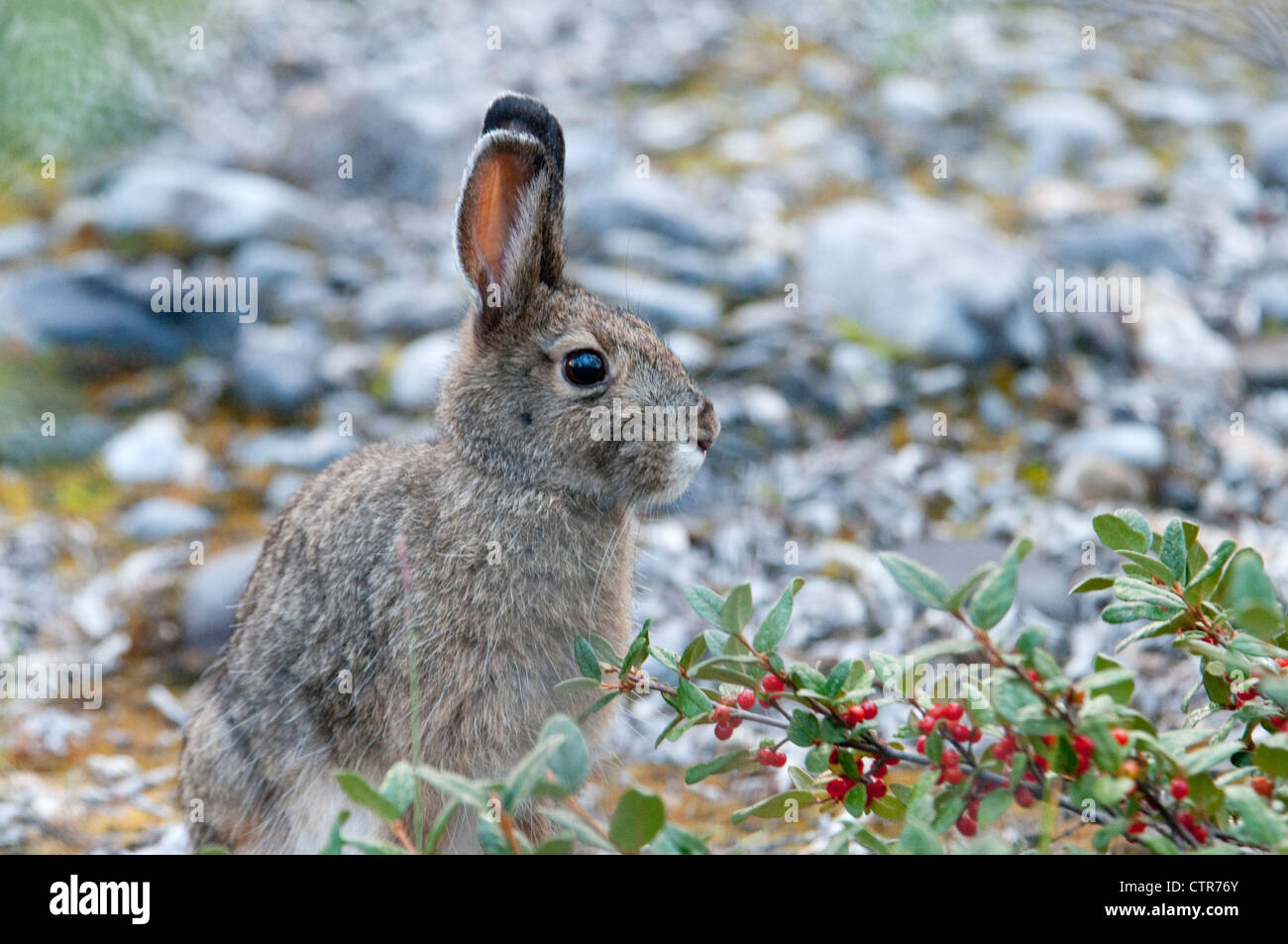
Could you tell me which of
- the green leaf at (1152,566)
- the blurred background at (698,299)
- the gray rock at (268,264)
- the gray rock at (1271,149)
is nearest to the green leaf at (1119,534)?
the green leaf at (1152,566)

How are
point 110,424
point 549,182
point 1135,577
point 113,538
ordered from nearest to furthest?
point 1135,577, point 549,182, point 113,538, point 110,424

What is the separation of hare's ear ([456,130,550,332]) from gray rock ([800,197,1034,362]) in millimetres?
3656

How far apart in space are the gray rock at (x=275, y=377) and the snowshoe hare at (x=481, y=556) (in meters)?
2.98

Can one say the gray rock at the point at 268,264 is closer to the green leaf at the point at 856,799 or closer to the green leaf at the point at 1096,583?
the green leaf at the point at 856,799

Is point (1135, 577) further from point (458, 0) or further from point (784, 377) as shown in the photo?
point (458, 0)

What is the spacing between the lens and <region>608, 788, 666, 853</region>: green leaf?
86.2 inches

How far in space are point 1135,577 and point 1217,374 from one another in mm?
4690

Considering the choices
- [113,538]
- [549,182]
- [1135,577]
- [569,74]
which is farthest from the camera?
[569,74]

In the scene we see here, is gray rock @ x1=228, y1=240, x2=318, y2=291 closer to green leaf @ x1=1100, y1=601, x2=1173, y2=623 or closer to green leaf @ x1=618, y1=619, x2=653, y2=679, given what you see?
green leaf @ x1=618, y1=619, x2=653, y2=679

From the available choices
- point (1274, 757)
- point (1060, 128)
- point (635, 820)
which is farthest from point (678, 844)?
point (1060, 128)

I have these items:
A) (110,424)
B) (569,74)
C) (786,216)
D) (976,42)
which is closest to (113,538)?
(110,424)

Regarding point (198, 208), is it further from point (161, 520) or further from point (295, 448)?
Result: point (161, 520)

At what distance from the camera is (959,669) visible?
4902mm

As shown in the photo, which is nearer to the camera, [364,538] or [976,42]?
[364,538]
